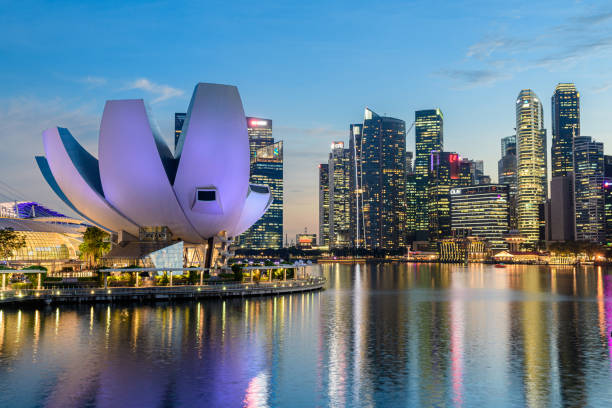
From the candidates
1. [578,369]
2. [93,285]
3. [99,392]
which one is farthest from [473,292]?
A: [99,392]

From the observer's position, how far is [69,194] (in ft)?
205

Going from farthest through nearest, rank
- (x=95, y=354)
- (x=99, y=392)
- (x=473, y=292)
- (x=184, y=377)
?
(x=473, y=292) < (x=95, y=354) < (x=184, y=377) < (x=99, y=392)

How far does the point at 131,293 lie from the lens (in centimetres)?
5153

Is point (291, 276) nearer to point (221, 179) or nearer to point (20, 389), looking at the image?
point (221, 179)

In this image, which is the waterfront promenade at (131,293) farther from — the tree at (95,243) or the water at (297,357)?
the tree at (95,243)

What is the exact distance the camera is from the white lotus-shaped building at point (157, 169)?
5662 cm

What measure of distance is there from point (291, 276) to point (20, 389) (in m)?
52.8

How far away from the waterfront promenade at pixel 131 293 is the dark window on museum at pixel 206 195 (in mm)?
8416

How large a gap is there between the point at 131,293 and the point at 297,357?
2658cm

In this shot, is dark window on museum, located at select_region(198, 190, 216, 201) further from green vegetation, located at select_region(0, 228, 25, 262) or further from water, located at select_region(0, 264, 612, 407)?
green vegetation, located at select_region(0, 228, 25, 262)

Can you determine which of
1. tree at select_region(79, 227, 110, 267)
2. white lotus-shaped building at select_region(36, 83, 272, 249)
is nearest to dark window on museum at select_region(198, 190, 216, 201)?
white lotus-shaped building at select_region(36, 83, 272, 249)

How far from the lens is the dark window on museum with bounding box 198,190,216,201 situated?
6000 cm

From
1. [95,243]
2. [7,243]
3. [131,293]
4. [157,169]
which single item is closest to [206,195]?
[157,169]

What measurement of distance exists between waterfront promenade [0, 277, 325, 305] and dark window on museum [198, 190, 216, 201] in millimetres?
8416
